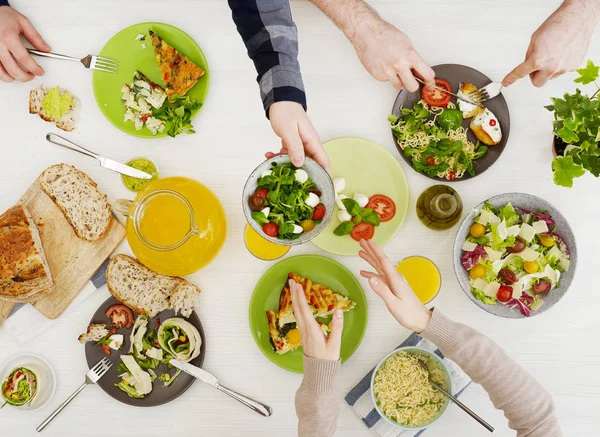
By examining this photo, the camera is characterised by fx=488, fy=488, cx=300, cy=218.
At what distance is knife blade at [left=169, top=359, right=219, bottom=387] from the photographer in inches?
69.5

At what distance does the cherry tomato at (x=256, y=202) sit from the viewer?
4.96 feet

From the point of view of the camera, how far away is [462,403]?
1738mm

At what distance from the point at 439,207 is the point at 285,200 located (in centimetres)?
55

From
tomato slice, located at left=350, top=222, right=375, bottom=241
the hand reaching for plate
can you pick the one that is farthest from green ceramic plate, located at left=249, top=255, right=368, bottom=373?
the hand reaching for plate

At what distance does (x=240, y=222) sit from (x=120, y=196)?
0.47 metres

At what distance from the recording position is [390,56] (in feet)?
5.48

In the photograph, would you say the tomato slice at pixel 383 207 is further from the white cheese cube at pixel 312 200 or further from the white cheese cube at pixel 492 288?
the white cheese cube at pixel 492 288

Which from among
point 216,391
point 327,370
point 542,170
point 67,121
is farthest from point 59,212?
point 542,170

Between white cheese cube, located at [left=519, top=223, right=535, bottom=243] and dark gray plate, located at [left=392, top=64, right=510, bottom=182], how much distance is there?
A: 241mm

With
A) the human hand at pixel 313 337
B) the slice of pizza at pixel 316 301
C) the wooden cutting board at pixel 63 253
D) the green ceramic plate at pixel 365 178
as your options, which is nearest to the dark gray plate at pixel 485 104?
the green ceramic plate at pixel 365 178

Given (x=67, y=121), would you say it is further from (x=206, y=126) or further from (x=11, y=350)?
(x=11, y=350)

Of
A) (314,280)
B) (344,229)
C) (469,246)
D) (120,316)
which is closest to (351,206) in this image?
(344,229)

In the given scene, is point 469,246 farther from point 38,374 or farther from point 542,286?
point 38,374

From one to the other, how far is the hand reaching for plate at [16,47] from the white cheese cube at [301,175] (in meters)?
1.09
